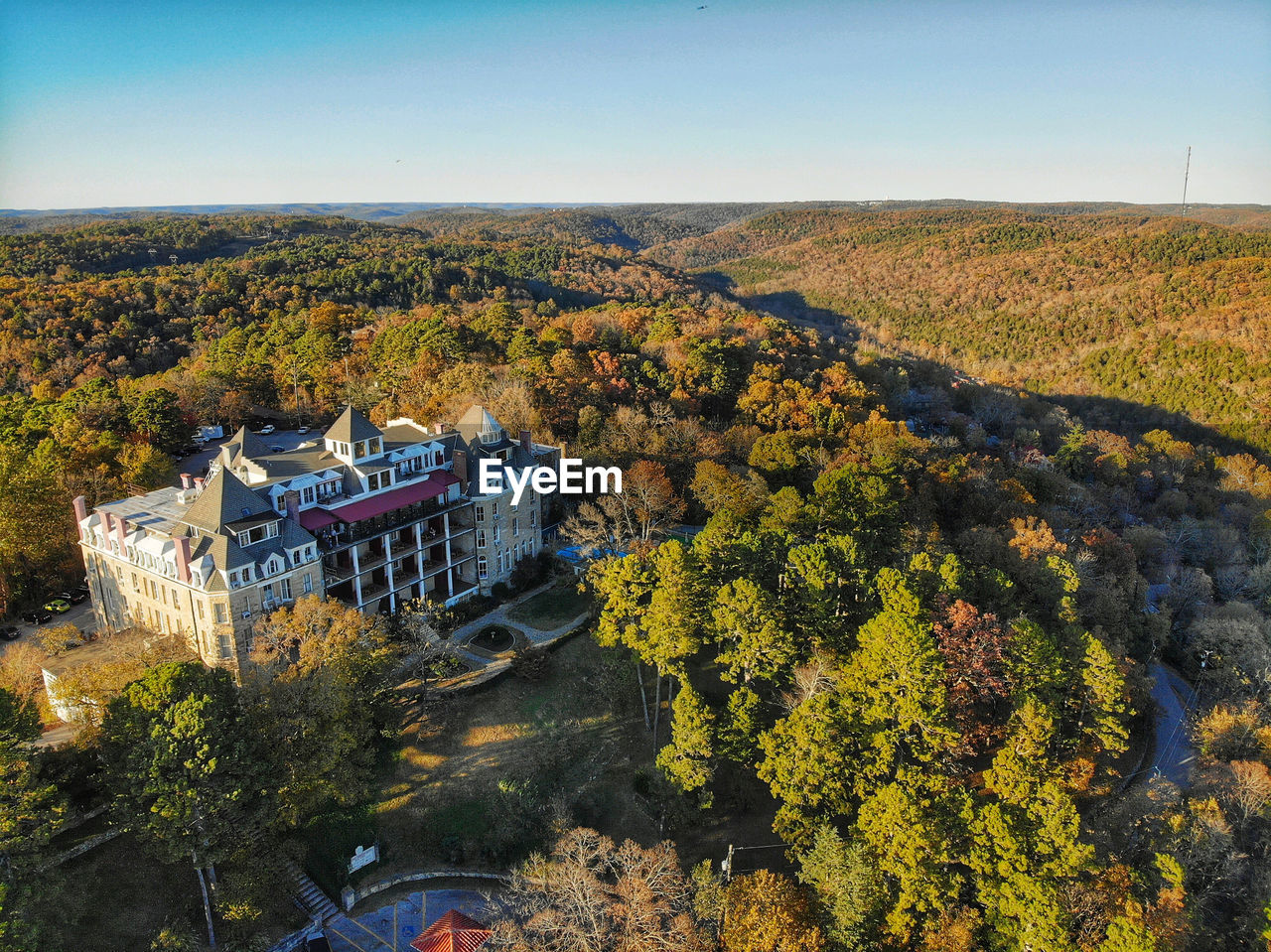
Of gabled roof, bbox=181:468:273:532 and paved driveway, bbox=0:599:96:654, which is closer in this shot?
gabled roof, bbox=181:468:273:532

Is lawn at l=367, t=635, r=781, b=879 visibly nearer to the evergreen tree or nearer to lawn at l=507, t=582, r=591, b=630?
lawn at l=507, t=582, r=591, b=630

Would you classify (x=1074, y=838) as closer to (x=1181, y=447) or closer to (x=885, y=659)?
(x=885, y=659)

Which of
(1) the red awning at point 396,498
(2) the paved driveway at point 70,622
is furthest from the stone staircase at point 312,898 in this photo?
(2) the paved driveway at point 70,622

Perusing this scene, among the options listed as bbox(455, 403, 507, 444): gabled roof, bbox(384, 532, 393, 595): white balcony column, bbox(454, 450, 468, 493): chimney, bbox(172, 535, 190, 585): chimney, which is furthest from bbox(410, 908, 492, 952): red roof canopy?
bbox(455, 403, 507, 444): gabled roof

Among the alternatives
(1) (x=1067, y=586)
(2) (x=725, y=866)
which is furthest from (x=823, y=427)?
(2) (x=725, y=866)

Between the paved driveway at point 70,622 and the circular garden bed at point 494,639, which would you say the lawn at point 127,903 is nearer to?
the circular garden bed at point 494,639

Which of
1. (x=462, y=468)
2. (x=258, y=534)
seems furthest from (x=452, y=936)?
(x=462, y=468)
